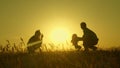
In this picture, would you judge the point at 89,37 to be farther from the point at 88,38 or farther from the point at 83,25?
the point at 83,25

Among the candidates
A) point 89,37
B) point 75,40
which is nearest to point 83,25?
point 89,37

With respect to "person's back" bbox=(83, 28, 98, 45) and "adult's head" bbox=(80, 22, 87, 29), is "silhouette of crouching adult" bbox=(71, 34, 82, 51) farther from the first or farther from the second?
"adult's head" bbox=(80, 22, 87, 29)

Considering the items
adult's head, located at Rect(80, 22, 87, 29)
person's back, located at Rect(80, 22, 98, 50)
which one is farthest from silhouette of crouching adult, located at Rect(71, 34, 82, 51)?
adult's head, located at Rect(80, 22, 87, 29)

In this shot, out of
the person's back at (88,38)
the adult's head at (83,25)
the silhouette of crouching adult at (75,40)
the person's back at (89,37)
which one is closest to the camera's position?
the person's back at (88,38)

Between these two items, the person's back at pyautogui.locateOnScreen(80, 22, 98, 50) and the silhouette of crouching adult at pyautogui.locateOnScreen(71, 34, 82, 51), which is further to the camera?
the silhouette of crouching adult at pyautogui.locateOnScreen(71, 34, 82, 51)

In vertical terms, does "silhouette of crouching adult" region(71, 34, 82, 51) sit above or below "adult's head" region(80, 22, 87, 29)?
below

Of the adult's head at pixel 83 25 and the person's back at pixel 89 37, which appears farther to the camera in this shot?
the adult's head at pixel 83 25

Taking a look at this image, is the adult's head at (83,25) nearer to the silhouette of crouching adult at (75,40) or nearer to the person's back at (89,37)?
the person's back at (89,37)

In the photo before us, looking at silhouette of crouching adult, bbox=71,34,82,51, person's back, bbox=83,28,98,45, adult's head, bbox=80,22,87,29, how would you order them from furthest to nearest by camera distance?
1. adult's head, bbox=80,22,87,29
2. silhouette of crouching adult, bbox=71,34,82,51
3. person's back, bbox=83,28,98,45

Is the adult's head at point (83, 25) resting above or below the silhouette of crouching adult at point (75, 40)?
above

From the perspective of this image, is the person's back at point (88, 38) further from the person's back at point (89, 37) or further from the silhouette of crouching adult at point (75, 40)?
the silhouette of crouching adult at point (75, 40)

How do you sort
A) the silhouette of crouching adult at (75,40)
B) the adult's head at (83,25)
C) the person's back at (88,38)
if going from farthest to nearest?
the adult's head at (83,25) → the silhouette of crouching adult at (75,40) → the person's back at (88,38)

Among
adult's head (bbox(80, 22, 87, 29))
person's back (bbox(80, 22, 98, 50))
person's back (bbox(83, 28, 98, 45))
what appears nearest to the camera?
person's back (bbox(80, 22, 98, 50))

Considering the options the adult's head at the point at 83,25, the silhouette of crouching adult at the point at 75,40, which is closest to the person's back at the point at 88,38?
the adult's head at the point at 83,25
